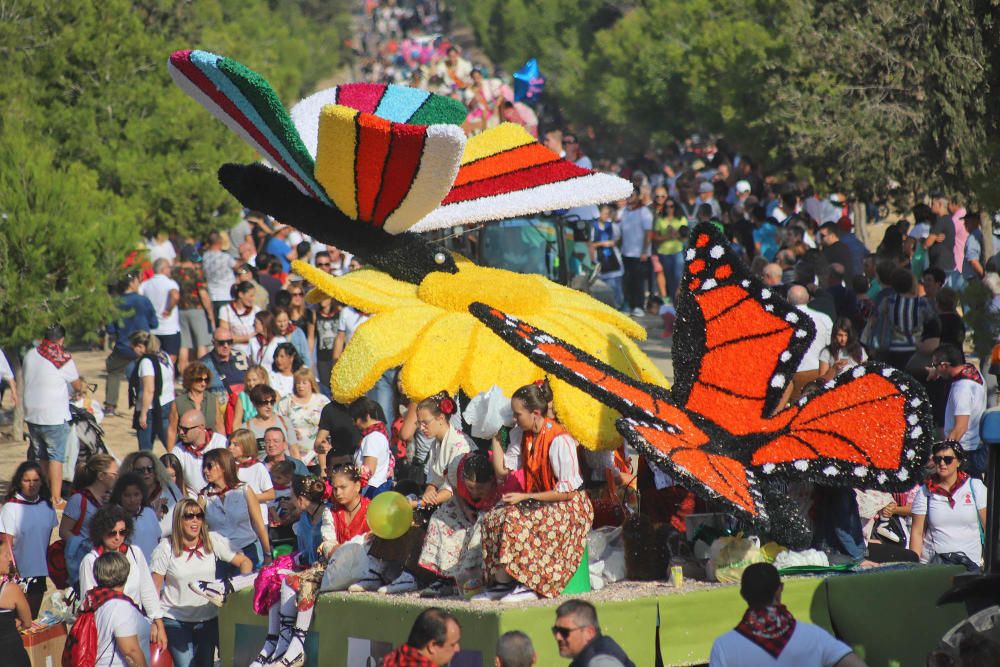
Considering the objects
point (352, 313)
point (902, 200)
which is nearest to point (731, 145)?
point (902, 200)

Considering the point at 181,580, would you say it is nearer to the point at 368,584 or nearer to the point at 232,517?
the point at 232,517

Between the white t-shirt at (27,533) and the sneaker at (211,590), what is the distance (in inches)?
50.3

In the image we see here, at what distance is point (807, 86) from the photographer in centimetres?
2108

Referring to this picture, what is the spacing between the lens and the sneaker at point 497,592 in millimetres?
8633

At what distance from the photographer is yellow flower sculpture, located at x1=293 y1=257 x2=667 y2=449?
9617 mm

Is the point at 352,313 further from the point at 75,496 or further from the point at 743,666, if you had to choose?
the point at 743,666

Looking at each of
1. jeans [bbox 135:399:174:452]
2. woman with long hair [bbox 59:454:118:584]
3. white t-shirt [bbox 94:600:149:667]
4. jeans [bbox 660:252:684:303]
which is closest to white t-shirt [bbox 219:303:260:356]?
jeans [bbox 135:399:174:452]

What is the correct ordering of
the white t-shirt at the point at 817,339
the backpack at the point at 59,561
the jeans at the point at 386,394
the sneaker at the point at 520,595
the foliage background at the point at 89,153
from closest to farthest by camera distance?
the sneaker at the point at 520,595, the backpack at the point at 59,561, the white t-shirt at the point at 817,339, the jeans at the point at 386,394, the foliage background at the point at 89,153

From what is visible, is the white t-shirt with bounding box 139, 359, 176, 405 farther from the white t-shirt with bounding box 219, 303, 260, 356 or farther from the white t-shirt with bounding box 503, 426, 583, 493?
the white t-shirt with bounding box 503, 426, 583, 493

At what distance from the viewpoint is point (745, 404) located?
9.45 meters

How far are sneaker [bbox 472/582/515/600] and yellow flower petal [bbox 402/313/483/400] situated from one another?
1.43m

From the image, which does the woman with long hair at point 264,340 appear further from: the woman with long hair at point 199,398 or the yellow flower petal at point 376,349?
the yellow flower petal at point 376,349

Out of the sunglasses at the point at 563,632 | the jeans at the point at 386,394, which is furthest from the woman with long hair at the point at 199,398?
the sunglasses at the point at 563,632

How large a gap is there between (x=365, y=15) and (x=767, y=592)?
105 metres
